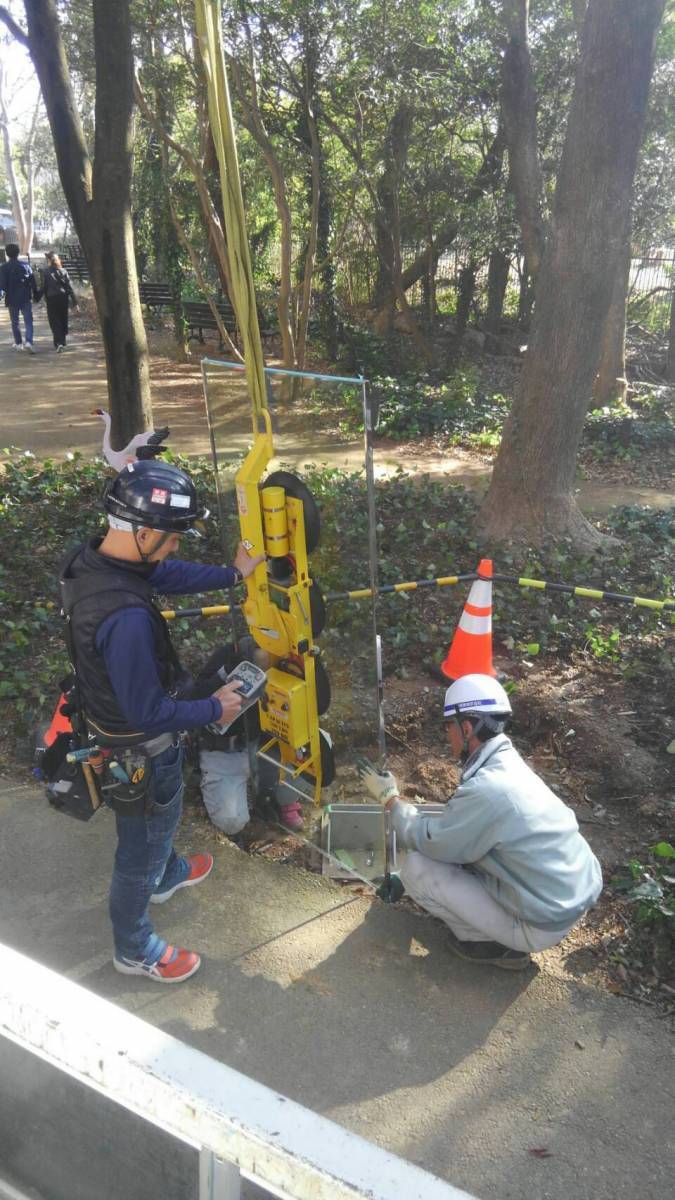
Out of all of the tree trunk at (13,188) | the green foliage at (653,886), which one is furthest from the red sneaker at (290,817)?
the tree trunk at (13,188)

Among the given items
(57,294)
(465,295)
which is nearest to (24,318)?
(57,294)

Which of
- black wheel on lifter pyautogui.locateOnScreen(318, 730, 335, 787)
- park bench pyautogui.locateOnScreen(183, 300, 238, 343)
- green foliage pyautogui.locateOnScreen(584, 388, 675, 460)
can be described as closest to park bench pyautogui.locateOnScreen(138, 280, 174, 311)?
park bench pyautogui.locateOnScreen(183, 300, 238, 343)

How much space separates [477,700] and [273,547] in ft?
3.31

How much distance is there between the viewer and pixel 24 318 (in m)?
15.6

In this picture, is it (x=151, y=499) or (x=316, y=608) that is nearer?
(x=151, y=499)

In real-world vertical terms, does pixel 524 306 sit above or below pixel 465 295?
below

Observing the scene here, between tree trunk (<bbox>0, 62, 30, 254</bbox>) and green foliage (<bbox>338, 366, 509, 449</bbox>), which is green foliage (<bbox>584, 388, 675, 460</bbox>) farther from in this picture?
tree trunk (<bbox>0, 62, 30, 254</bbox>)

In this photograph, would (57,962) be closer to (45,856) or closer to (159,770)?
(45,856)

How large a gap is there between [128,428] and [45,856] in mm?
5027

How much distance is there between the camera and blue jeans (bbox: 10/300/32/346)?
14.9m

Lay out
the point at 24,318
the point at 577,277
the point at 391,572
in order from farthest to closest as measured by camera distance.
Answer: the point at 24,318 → the point at 577,277 → the point at 391,572

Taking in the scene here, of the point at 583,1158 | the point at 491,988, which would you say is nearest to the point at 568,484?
the point at 491,988

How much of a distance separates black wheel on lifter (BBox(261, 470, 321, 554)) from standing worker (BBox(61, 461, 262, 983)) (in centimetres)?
59

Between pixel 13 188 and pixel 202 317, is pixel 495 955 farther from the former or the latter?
pixel 13 188
